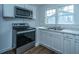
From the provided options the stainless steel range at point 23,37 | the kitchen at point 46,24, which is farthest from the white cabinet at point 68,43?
the stainless steel range at point 23,37

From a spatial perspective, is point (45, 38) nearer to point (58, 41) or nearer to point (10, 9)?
point (58, 41)

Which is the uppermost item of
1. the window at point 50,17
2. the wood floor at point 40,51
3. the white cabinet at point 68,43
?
the window at point 50,17

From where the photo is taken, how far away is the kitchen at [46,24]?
4.63 feet

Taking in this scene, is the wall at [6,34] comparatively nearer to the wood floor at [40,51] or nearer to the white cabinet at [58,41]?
the wood floor at [40,51]

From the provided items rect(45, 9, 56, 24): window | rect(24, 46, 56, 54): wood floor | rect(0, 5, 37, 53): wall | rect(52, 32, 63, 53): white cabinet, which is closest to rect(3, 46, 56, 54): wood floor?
rect(24, 46, 56, 54): wood floor

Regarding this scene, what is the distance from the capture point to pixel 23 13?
1.51 metres

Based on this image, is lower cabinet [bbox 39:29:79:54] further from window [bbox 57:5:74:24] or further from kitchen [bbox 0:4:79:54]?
window [bbox 57:5:74:24]

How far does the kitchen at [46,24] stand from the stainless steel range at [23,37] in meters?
0.01

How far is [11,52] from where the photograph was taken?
4.86 ft

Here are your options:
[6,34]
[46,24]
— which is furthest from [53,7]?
[6,34]

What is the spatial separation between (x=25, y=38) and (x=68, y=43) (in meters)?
0.63

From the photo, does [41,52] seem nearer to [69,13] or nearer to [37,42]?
[37,42]

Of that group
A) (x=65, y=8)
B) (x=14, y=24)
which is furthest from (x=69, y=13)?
(x=14, y=24)

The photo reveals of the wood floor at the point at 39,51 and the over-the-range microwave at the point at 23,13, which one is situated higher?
the over-the-range microwave at the point at 23,13
